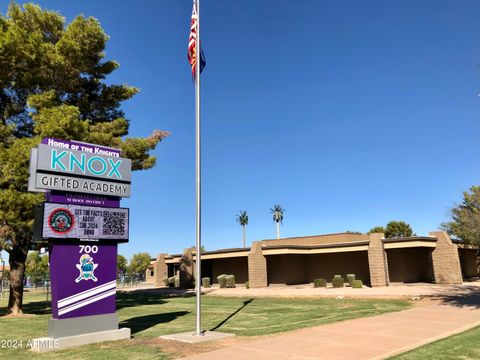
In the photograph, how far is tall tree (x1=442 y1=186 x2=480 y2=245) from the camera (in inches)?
1415

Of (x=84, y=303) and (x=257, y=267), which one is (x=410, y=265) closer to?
(x=257, y=267)

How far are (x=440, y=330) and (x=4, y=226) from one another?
18528 mm

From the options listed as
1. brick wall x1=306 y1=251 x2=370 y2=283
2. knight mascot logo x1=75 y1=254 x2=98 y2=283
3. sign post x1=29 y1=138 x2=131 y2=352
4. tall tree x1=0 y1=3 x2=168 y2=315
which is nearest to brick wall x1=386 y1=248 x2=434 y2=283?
brick wall x1=306 y1=251 x2=370 y2=283

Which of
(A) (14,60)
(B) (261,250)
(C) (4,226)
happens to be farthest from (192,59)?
(B) (261,250)

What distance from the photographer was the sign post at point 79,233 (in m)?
11.3

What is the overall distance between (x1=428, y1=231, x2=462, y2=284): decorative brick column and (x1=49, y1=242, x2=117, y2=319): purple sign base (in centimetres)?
2990

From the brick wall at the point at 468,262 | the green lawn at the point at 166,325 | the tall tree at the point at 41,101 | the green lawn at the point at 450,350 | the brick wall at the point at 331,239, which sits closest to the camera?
the green lawn at the point at 450,350

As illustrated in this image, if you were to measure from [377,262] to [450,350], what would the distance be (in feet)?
84.1

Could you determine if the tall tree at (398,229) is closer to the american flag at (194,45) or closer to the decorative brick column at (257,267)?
the decorative brick column at (257,267)

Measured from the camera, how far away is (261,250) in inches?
1533

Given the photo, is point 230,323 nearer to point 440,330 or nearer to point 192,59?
point 440,330

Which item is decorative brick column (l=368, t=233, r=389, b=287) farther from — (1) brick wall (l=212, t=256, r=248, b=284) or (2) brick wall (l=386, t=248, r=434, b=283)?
(1) brick wall (l=212, t=256, r=248, b=284)

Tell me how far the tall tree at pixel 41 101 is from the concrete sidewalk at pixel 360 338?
12.8 meters

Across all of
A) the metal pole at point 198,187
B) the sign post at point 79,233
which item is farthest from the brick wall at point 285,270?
the sign post at point 79,233
